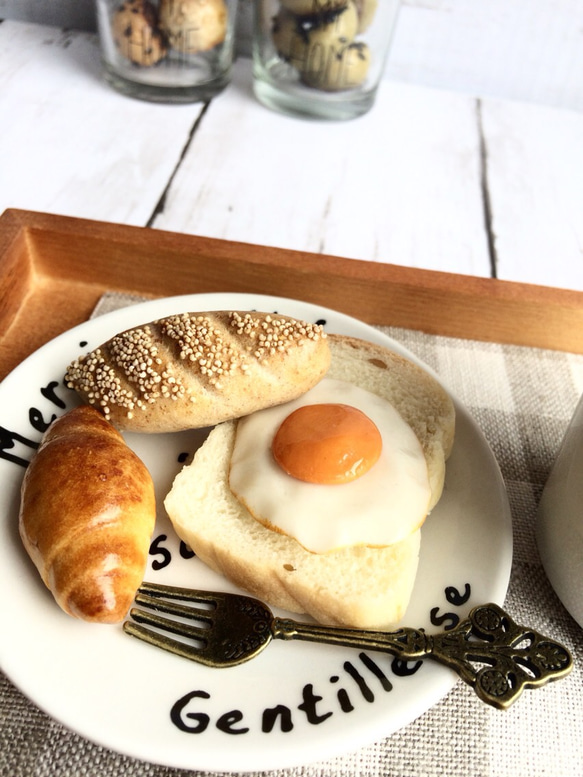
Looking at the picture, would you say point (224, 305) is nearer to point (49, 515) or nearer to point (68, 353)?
point (68, 353)

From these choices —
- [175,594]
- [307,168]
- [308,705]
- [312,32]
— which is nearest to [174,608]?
[175,594]

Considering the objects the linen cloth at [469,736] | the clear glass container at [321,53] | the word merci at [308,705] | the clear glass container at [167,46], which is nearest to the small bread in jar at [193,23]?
the clear glass container at [167,46]

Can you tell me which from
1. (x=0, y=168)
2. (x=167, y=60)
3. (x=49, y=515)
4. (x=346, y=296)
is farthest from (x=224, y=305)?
(x=167, y=60)

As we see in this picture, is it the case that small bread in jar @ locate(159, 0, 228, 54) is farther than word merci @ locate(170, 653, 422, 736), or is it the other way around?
small bread in jar @ locate(159, 0, 228, 54)

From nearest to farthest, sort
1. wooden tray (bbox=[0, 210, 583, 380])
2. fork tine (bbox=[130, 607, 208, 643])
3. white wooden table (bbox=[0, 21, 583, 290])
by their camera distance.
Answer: fork tine (bbox=[130, 607, 208, 643]), wooden tray (bbox=[0, 210, 583, 380]), white wooden table (bbox=[0, 21, 583, 290])

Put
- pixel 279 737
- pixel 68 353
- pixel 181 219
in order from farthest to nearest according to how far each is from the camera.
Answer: pixel 181 219
pixel 68 353
pixel 279 737

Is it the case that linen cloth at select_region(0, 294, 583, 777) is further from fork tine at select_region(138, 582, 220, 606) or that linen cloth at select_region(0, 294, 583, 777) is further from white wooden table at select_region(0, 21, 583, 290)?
white wooden table at select_region(0, 21, 583, 290)

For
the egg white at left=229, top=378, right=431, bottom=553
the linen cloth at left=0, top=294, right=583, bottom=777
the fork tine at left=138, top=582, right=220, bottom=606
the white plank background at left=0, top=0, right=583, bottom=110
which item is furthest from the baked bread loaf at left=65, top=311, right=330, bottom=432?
the white plank background at left=0, top=0, right=583, bottom=110
